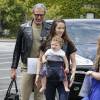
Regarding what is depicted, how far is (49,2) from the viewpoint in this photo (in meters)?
38.0

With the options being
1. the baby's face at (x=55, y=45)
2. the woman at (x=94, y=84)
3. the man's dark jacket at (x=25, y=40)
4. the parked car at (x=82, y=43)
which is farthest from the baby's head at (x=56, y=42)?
the parked car at (x=82, y=43)

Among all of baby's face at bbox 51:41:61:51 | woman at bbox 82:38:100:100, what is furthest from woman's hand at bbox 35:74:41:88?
woman at bbox 82:38:100:100

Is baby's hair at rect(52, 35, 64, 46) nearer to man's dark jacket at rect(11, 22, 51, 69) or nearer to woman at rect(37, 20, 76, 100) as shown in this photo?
woman at rect(37, 20, 76, 100)

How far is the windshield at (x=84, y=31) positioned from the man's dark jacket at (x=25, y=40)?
9.90 feet

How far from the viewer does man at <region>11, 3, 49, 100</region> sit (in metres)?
7.70

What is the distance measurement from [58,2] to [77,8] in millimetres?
1905

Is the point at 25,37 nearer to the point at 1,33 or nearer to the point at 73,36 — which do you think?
the point at 73,36

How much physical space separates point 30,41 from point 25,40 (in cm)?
11

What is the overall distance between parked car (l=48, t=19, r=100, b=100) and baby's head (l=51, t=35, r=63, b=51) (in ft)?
7.72

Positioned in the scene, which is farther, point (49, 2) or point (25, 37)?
point (49, 2)

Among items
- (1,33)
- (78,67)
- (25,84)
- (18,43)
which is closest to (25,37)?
(18,43)

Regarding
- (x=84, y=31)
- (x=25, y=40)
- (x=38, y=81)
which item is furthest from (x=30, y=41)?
(x=84, y=31)

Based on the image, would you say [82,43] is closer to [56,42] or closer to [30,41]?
[30,41]

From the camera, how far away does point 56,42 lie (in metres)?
7.19
